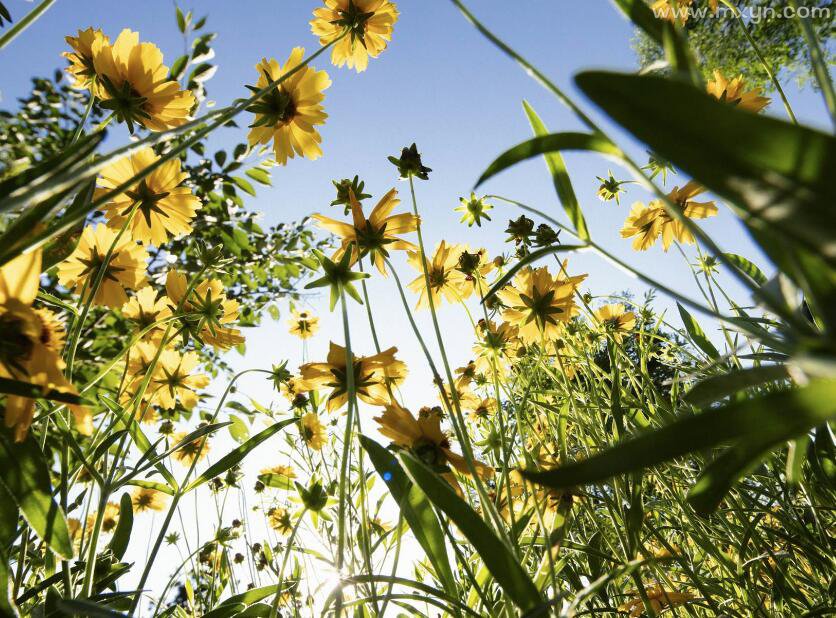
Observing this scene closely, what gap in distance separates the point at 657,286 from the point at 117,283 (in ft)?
2.32

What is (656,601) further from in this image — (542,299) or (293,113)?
(293,113)

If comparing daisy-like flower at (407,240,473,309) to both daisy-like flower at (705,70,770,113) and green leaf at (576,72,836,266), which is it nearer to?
daisy-like flower at (705,70,770,113)

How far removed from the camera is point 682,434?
0.16 metres

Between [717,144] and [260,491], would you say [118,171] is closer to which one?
[717,144]

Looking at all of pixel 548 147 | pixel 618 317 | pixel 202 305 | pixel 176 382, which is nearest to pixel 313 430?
pixel 176 382

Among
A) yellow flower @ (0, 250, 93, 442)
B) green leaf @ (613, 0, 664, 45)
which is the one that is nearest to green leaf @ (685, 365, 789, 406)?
green leaf @ (613, 0, 664, 45)

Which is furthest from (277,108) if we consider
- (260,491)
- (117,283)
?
(260,491)

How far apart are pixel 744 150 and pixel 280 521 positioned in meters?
1.54

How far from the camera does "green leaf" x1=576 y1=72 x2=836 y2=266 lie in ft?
0.47

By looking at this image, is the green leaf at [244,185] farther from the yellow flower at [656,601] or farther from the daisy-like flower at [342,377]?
the yellow flower at [656,601]

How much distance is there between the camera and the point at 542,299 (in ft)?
3.03

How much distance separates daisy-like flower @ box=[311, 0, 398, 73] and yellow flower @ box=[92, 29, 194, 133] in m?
0.28

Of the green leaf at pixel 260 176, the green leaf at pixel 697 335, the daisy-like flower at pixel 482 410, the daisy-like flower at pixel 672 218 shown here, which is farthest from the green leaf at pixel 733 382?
the green leaf at pixel 260 176

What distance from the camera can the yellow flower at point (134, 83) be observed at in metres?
0.60
